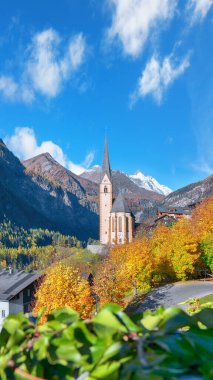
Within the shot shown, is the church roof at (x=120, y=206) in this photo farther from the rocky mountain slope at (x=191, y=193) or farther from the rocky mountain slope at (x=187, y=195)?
the rocky mountain slope at (x=191, y=193)

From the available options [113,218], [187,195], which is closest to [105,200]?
[113,218]

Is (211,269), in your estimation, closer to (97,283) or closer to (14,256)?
(97,283)

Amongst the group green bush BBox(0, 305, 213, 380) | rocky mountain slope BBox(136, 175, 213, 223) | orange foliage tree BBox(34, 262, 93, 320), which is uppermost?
rocky mountain slope BBox(136, 175, 213, 223)

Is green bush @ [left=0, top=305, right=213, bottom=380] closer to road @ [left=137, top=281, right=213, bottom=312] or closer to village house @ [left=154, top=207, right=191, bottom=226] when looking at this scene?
road @ [left=137, top=281, right=213, bottom=312]

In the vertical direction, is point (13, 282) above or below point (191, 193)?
below

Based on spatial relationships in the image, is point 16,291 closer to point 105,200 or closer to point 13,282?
point 13,282

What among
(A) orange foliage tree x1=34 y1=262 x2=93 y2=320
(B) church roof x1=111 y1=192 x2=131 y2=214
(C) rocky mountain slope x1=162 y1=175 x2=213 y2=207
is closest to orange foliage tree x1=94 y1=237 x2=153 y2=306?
(A) orange foliage tree x1=34 y1=262 x2=93 y2=320

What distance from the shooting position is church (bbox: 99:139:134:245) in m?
77.2

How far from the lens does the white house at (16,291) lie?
3553 centimetres

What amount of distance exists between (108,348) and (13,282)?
41472 millimetres

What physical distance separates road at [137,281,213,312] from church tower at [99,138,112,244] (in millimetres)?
46571

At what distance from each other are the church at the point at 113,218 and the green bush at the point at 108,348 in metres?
73.4

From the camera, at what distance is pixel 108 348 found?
1.10 m

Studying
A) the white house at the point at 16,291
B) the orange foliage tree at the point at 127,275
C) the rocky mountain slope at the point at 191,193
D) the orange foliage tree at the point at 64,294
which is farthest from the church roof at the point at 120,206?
the rocky mountain slope at the point at 191,193
